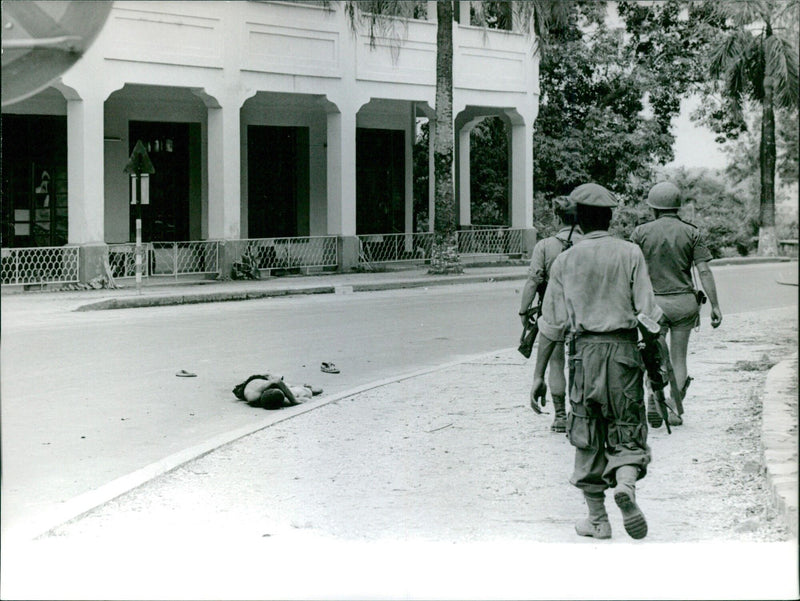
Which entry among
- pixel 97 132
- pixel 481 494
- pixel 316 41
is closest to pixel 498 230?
pixel 316 41

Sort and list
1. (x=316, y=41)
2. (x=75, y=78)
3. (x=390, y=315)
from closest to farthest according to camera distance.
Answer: (x=390, y=315) → (x=75, y=78) → (x=316, y=41)

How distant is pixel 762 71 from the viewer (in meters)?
35.4

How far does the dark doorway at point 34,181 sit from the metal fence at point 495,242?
35.6 feet

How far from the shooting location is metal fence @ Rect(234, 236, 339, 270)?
26750 millimetres

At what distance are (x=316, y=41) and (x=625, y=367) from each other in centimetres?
2150

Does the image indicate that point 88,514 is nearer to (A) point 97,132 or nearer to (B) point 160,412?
(B) point 160,412

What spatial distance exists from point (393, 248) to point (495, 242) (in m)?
3.23

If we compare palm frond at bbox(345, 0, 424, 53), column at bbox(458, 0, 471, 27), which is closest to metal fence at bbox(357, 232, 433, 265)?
palm frond at bbox(345, 0, 424, 53)

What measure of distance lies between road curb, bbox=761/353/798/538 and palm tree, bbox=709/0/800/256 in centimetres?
2335

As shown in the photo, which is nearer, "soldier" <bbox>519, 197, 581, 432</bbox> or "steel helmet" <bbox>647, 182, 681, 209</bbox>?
"soldier" <bbox>519, 197, 581, 432</bbox>

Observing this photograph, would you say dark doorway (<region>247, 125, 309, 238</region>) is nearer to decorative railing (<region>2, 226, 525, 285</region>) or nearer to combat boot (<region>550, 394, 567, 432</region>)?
decorative railing (<region>2, 226, 525, 285</region>)

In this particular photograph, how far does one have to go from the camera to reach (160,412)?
10695 mm

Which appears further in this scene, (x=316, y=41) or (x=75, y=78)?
(x=316, y=41)

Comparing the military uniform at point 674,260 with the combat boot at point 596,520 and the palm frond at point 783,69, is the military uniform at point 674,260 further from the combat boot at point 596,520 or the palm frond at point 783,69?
the palm frond at point 783,69
